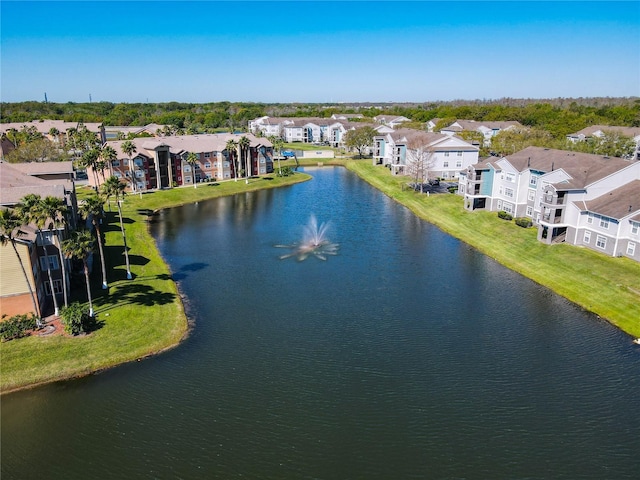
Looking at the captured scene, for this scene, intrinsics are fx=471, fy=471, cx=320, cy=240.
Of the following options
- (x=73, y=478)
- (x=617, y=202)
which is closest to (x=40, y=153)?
(x=73, y=478)

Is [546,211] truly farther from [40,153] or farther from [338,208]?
[40,153]

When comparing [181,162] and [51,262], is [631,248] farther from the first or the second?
[181,162]

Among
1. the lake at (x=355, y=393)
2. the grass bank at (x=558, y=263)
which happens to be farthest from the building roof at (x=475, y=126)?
the lake at (x=355, y=393)

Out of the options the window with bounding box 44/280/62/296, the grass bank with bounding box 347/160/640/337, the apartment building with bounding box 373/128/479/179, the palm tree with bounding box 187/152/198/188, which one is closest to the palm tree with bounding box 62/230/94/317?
the window with bounding box 44/280/62/296

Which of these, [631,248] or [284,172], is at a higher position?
[284,172]

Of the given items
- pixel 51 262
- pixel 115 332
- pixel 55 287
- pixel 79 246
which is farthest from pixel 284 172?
pixel 115 332

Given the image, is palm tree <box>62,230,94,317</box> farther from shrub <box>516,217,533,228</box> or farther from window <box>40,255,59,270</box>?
shrub <box>516,217,533,228</box>

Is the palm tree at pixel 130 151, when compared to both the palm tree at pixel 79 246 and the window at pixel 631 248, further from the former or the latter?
the window at pixel 631 248
